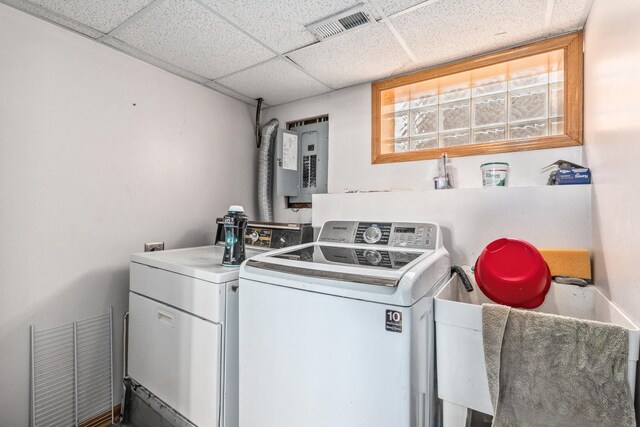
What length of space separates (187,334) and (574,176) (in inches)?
78.9

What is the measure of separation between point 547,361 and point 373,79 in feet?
6.46

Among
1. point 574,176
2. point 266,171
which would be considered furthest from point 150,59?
point 574,176

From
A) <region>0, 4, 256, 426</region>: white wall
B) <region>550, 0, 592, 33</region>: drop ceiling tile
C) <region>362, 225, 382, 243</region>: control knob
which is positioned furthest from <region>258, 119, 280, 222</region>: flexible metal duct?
<region>550, 0, 592, 33</region>: drop ceiling tile

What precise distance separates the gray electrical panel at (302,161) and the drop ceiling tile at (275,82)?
29 cm

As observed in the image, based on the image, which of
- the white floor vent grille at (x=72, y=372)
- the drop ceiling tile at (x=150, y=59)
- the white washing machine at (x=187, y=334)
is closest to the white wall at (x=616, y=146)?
the white washing machine at (x=187, y=334)

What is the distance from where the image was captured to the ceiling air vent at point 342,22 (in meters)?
1.48

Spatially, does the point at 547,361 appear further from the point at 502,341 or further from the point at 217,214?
the point at 217,214

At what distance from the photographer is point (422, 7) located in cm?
143

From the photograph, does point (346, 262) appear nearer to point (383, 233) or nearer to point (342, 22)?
point (383, 233)

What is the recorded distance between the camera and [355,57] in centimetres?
190

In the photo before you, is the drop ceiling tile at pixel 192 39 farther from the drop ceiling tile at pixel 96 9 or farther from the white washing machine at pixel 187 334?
the white washing machine at pixel 187 334

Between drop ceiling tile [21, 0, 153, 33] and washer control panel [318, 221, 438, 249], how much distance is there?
1.50 m

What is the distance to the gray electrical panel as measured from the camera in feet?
8.36

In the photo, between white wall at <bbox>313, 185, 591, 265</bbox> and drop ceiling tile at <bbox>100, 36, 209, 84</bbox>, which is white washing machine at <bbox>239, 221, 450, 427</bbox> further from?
drop ceiling tile at <bbox>100, 36, 209, 84</bbox>
